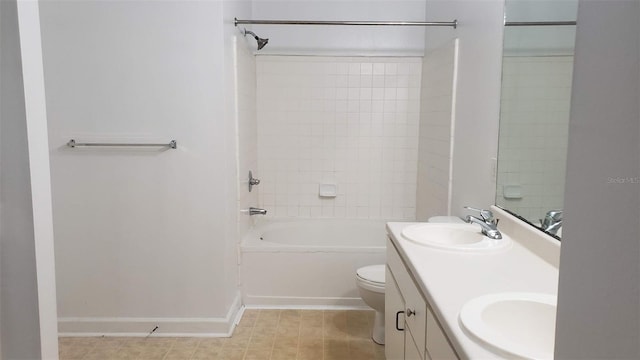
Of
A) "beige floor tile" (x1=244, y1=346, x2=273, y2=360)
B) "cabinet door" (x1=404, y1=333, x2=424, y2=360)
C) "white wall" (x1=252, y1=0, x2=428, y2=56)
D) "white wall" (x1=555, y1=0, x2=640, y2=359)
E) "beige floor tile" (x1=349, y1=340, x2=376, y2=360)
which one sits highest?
"white wall" (x1=252, y1=0, x2=428, y2=56)

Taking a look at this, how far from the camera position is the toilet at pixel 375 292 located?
2.75 metres

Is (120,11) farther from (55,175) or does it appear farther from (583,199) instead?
(583,199)

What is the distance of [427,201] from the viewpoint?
3688 mm

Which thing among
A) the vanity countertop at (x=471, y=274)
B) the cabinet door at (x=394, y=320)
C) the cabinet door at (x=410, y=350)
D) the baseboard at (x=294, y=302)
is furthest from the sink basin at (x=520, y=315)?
the baseboard at (x=294, y=302)

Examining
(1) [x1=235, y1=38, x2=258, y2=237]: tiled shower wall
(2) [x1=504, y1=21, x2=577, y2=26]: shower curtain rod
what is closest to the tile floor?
(1) [x1=235, y1=38, x2=258, y2=237]: tiled shower wall

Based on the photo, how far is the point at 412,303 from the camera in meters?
1.72

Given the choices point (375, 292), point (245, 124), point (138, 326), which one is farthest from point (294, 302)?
point (245, 124)

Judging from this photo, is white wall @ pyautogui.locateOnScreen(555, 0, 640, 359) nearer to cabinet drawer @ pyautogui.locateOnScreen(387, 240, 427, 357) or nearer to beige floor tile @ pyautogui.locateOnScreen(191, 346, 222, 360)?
cabinet drawer @ pyautogui.locateOnScreen(387, 240, 427, 357)

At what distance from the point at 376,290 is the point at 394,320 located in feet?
1.98

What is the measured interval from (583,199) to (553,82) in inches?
53.4

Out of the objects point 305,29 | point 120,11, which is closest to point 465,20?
point 305,29

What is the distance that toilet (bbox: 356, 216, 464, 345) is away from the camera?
275 cm

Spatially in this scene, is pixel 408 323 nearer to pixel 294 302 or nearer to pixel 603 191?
pixel 603 191

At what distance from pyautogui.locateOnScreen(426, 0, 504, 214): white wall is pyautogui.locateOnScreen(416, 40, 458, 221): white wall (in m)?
0.09
